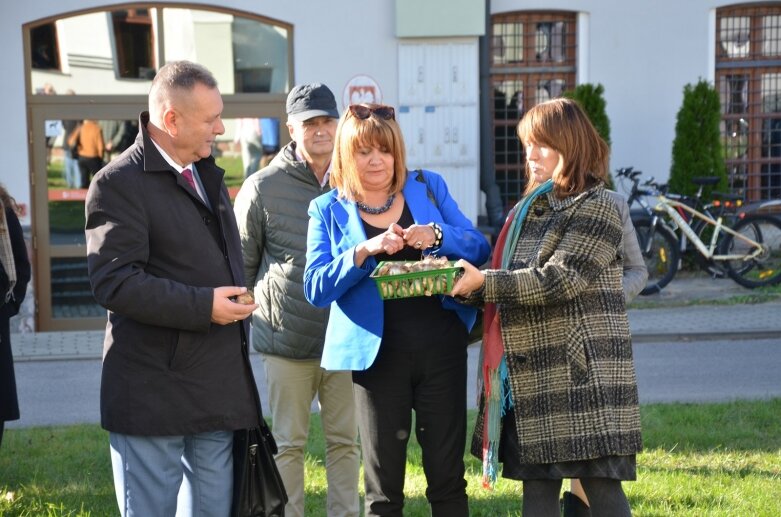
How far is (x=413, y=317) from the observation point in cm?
400

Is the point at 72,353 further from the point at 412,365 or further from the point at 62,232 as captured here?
the point at 412,365

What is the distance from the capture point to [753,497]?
5.20 metres

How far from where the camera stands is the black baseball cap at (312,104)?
477cm

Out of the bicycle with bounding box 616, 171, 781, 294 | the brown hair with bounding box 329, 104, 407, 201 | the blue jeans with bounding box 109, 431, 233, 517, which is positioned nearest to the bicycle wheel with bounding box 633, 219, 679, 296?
the bicycle with bounding box 616, 171, 781, 294

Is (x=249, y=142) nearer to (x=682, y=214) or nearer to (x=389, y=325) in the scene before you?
(x=682, y=214)

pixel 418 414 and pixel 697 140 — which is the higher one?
pixel 697 140

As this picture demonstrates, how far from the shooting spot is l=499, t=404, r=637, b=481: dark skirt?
3.78 meters

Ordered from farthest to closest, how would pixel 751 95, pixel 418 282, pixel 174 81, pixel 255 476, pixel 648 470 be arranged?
pixel 751 95 < pixel 648 470 < pixel 255 476 < pixel 418 282 < pixel 174 81

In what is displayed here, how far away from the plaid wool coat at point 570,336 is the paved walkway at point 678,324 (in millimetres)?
7359

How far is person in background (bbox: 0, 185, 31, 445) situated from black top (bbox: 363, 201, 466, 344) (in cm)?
275

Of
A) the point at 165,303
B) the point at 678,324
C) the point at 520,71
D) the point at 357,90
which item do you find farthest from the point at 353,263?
the point at 520,71

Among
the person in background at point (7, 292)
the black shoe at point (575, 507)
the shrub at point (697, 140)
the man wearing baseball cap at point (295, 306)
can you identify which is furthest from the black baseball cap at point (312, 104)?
the shrub at point (697, 140)

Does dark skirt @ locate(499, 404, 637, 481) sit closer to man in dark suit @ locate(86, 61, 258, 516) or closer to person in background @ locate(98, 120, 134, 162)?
man in dark suit @ locate(86, 61, 258, 516)

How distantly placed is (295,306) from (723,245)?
941cm
